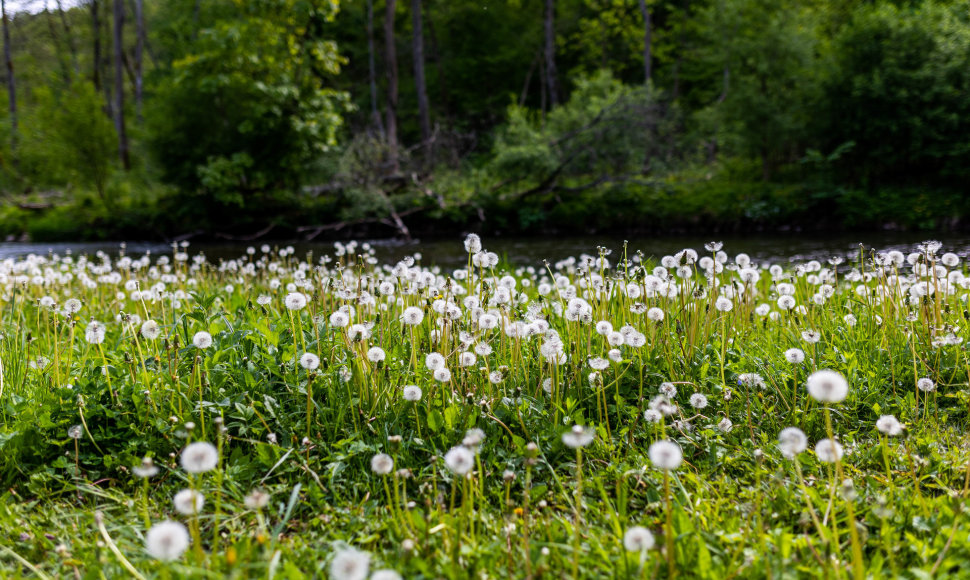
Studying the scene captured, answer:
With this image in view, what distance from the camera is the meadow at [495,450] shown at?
1934 mm

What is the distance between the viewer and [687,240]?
15203 millimetres

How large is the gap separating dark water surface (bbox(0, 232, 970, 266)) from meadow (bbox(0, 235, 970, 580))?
27.5 ft

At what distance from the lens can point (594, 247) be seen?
14.2 metres

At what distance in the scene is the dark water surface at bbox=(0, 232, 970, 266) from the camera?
40.5 ft

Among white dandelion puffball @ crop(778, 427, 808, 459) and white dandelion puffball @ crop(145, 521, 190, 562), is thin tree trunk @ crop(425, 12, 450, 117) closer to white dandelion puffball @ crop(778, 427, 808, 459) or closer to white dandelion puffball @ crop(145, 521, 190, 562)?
white dandelion puffball @ crop(778, 427, 808, 459)

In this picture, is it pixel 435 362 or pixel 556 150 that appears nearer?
pixel 435 362

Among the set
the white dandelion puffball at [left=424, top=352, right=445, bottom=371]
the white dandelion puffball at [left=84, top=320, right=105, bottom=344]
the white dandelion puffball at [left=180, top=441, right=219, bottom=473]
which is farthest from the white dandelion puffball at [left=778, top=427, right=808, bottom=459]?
the white dandelion puffball at [left=84, top=320, right=105, bottom=344]

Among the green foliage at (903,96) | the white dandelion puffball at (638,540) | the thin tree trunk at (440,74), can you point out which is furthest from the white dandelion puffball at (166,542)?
the thin tree trunk at (440,74)

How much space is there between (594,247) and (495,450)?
11872 mm

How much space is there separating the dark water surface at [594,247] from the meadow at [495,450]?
27.5 ft

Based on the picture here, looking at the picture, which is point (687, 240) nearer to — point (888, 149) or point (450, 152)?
point (888, 149)

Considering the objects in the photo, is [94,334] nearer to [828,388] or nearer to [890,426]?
[828,388]

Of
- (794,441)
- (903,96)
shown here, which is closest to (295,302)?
(794,441)

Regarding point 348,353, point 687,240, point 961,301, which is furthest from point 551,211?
point 348,353
